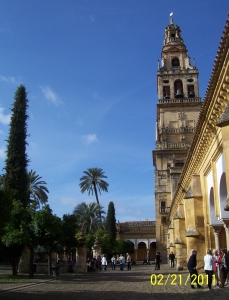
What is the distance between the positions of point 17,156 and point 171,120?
2825 centimetres

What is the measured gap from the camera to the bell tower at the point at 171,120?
4631 cm

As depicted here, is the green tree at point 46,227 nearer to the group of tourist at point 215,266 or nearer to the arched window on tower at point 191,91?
the group of tourist at point 215,266

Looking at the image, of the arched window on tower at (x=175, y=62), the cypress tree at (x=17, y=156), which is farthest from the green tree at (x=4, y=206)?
the arched window on tower at (x=175, y=62)

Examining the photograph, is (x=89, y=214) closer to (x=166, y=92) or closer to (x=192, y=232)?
(x=166, y=92)

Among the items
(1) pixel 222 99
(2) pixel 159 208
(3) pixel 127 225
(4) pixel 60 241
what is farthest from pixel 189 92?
(1) pixel 222 99

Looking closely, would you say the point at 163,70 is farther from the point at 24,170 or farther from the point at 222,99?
the point at 222,99

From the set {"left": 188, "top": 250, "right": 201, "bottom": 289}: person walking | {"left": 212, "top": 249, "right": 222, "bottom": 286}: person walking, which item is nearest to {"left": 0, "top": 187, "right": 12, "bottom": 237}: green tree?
{"left": 188, "top": 250, "right": 201, "bottom": 289}: person walking

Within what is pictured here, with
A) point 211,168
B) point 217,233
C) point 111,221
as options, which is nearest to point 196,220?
point 217,233

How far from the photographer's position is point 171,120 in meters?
49.2

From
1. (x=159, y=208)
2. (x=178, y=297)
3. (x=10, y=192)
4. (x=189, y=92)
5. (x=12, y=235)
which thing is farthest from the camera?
(x=189, y=92)

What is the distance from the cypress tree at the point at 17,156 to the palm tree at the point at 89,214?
92.2 ft

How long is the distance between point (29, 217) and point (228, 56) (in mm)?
14677

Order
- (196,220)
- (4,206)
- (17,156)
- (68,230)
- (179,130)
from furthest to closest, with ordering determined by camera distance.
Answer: (179,130), (17,156), (68,230), (196,220), (4,206)

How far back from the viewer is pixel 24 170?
25859 mm
